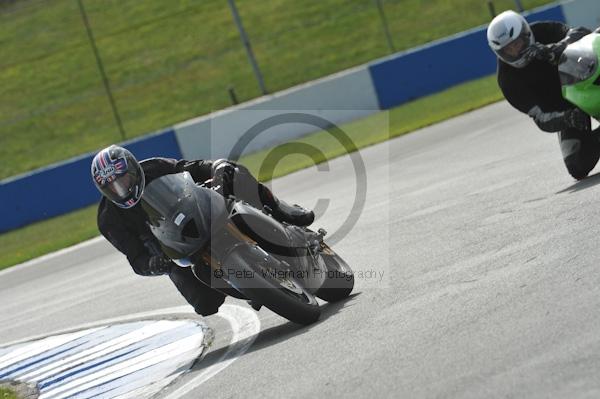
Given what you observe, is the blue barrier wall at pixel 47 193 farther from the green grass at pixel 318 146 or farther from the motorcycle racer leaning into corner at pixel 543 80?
the motorcycle racer leaning into corner at pixel 543 80

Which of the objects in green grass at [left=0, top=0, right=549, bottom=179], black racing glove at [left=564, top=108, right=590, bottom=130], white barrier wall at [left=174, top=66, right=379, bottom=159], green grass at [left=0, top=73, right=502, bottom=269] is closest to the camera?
black racing glove at [left=564, top=108, right=590, bottom=130]

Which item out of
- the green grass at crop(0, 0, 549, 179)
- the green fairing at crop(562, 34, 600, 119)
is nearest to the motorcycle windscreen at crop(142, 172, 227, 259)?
the green fairing at crop(562, 34, 600, 119)

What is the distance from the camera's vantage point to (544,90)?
416 inches

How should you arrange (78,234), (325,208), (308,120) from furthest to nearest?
(308,120) → (78,234) → (325,208)

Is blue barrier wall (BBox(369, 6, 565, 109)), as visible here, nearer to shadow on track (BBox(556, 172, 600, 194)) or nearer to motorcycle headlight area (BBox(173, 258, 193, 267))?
shadow on track (BBox(556, 172, 600, 194))

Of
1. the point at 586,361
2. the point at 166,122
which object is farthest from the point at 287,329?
the point at 166,122

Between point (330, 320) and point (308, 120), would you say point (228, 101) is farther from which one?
point (330, 320)

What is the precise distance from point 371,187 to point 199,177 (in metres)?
6.17

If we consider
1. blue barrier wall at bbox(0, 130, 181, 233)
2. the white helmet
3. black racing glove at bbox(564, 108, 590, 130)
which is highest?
the white helmet

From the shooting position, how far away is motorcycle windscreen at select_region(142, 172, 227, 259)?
7.68 meters

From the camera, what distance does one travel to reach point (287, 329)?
802 cm

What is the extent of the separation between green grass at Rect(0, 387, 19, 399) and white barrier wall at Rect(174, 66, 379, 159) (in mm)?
15931

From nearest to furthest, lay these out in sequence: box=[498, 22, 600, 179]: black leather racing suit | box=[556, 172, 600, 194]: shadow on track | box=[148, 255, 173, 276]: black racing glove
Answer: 1. box=[148, 255, 173, 276]: black racing glove
2. box=[556, 172, 600, 194]: shadow on track
3. box=[498, 22, 600, 179]: black leather racing suit

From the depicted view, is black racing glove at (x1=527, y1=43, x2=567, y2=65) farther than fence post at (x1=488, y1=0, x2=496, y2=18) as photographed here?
No
